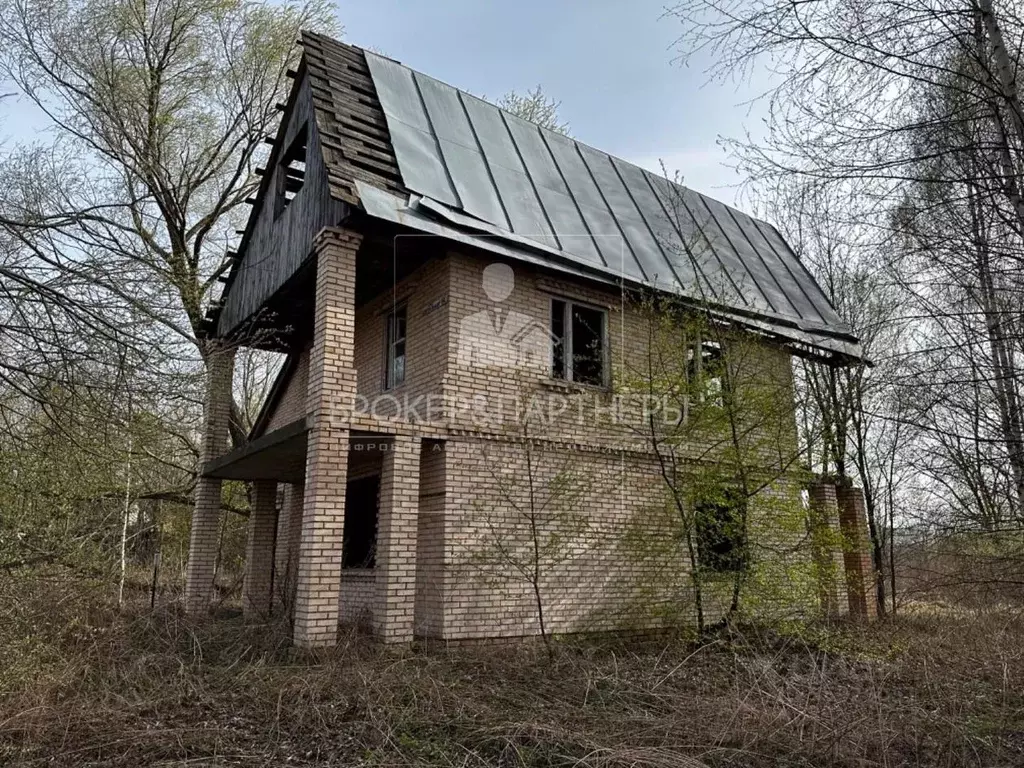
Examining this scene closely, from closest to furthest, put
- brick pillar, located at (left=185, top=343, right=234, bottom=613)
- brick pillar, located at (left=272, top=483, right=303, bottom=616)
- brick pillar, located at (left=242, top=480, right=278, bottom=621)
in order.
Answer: brick pillar, located at (left=185, top=343, right=234, bottom=613)
brick pillar, located at (left=272, top=483, right=303, bottom=616)
brick pillar, located at (left=242, top=480, right=278, bottom=621)

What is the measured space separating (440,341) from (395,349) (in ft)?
5.65

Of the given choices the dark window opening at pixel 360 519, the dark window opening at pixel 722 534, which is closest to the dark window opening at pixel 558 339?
the dark window opening at pixel 722 534

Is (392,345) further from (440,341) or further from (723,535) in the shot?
(723,535)

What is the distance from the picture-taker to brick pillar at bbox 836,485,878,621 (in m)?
12.8

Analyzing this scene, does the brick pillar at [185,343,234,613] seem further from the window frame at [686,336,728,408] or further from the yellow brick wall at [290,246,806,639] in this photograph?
the window frame at [686,336,728,408]

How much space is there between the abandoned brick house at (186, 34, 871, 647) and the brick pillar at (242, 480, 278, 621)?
7 cm

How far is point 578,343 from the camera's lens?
1141cm

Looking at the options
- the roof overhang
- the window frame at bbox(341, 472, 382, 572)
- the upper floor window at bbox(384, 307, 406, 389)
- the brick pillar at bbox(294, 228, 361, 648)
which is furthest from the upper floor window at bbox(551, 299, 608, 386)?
the window frame at bbox(341, 472, 382, 572)

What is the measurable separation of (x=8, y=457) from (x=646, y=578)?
7996mm

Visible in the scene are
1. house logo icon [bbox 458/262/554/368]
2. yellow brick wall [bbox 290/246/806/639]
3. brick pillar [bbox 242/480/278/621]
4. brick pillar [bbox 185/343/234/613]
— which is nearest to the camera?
yellow brick wall [bbox 290/246/806/639]

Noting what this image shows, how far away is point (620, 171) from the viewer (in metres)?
14.0

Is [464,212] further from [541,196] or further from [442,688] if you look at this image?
[442,688]

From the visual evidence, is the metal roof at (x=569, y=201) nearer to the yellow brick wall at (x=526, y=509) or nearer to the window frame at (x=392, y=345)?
the yellow brick wall at (x=526, y=509)

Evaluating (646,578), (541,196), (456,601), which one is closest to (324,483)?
(456,601)
